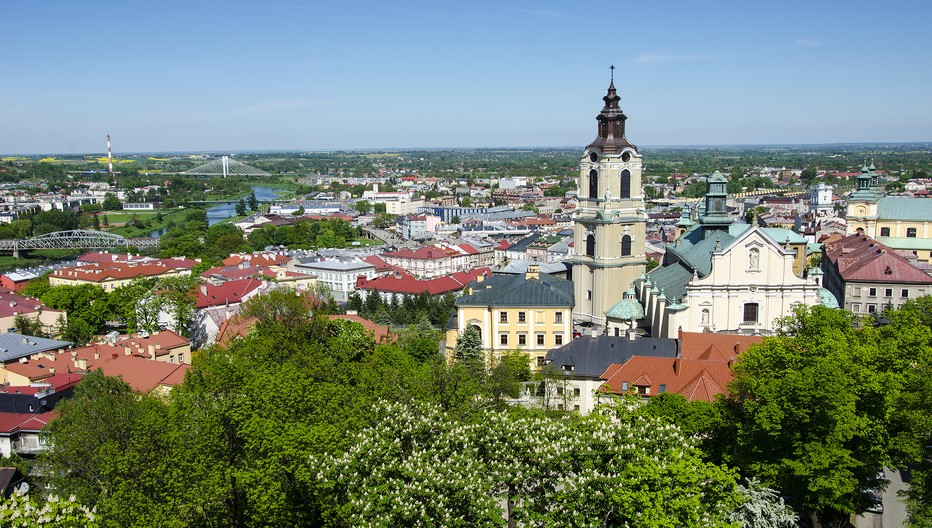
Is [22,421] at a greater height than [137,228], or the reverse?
[22,421]

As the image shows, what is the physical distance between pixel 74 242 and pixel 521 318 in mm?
122093

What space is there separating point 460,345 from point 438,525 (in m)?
28.0

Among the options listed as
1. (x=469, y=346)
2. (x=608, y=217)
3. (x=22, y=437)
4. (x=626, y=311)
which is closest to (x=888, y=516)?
(x=626, y=311)

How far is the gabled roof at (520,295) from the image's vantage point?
4794 cm

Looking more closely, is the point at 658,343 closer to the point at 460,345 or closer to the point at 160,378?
the point at 460,345

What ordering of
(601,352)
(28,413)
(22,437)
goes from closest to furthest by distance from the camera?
(22,437)
(28,413)
(601,352)

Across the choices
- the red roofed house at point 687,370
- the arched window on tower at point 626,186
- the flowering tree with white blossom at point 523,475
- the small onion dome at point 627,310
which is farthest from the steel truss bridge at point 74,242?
the flowering tree with white blossom at point 523,475

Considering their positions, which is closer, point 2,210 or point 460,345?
point 460,345

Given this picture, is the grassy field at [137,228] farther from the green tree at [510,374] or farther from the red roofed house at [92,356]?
the green tree at [510,374]

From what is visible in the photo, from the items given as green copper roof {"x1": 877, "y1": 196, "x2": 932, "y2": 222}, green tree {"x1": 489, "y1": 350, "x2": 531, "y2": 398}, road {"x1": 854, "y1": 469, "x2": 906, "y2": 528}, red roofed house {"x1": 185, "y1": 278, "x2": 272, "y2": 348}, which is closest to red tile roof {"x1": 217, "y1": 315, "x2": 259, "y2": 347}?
red roofed house {"x1": 185, "y1": 278, "x2": 272, "y2": 348}

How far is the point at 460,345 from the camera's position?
46.9 meters

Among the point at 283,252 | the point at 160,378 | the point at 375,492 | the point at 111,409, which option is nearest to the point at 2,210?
the point at 283,252

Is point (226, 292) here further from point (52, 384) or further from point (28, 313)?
point (52, 384)

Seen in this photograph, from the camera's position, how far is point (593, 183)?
52.9 m
